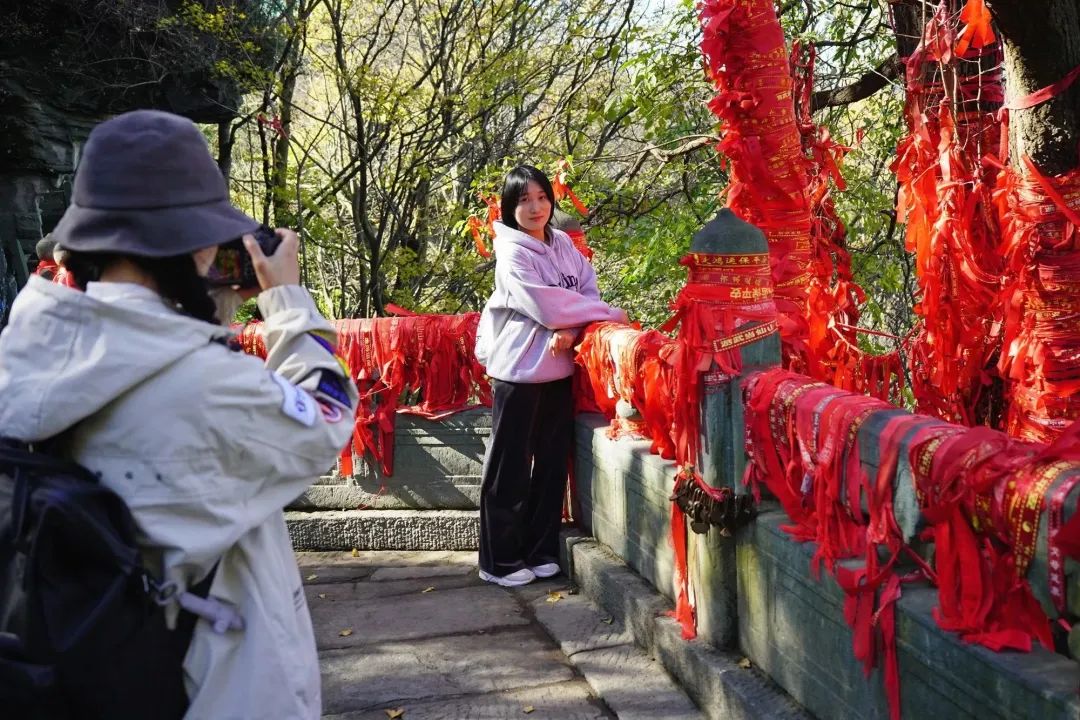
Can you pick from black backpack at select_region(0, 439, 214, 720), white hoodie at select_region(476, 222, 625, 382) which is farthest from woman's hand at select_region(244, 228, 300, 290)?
white hoodie at select_region(476, 222, 625, 382)

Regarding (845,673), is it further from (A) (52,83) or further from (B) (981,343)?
(A) (52,83)

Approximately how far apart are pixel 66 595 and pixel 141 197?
Result: 23.6 inches

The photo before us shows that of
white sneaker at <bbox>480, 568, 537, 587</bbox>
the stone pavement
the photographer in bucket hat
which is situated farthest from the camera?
white sneaker at <bbox>480, 568, 537, 587</bbox>

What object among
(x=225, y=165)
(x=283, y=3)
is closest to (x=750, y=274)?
(x=283, y=3)

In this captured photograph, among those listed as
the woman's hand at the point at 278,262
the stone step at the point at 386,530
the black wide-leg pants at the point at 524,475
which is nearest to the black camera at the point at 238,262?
the woman's hand at the point at 278,262

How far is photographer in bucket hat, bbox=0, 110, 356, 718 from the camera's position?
1601mm

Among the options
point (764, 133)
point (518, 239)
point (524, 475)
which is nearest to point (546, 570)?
point (524, 475)

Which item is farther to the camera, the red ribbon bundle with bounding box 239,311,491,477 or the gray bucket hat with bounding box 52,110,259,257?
the red ribbon bundle with bounding box 239,311,491,477

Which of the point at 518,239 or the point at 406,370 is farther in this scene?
the point at 406,370

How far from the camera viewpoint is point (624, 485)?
4520 millimetres

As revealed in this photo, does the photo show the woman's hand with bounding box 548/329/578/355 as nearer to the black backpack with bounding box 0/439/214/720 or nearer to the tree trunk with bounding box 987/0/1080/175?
the tree trunk with bounding box 987/0/1080/175

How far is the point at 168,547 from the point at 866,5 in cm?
741

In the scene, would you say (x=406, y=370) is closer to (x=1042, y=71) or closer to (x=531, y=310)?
(x=531, y=310)

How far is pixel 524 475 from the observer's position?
4949 mm
